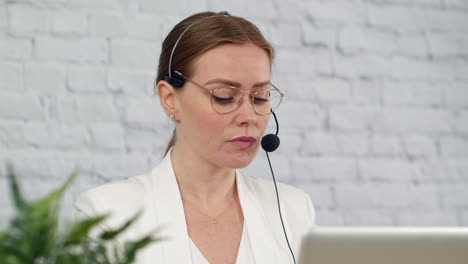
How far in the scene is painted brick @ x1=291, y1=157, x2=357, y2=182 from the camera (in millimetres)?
2285

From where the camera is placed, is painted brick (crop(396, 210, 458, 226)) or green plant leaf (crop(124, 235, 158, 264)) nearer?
green plant leaf (crop(124, 235, 158, 264))

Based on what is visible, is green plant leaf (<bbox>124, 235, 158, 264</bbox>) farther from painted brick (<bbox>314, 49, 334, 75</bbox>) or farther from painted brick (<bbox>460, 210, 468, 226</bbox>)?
painted brick (<bbox>460, 210, 468, 226</bbox>)

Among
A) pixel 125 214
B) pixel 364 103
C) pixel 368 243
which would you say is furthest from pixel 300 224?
pixel 368 243

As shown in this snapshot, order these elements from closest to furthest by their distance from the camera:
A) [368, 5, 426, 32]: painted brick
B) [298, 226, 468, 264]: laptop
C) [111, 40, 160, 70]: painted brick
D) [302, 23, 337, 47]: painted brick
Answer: [298, 226, 468, 264]: laptop
[111, 40, 160, 70]: painted brick
[302, 23, 337, 47]: painted brick
[368, 5, 426, 32]: painted brick

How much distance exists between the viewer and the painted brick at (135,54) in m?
2.08

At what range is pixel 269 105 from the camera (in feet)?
5.64

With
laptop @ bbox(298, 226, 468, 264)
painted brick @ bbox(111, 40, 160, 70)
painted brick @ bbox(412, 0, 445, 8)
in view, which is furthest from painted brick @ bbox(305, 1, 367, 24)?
laptop @ bbox(298, 226, 468, 264)

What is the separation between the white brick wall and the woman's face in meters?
0.44

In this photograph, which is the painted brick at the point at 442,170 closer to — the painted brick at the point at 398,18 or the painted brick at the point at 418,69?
the painted brick at the point at 418,69

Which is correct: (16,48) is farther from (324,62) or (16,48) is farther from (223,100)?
(324,62)

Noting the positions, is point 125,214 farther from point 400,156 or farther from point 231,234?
point 400,156

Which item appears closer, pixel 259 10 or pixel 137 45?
pixel 137 45

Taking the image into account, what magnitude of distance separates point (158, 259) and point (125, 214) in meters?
0.14

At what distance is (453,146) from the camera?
2547 mm
